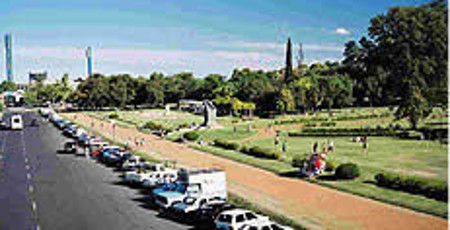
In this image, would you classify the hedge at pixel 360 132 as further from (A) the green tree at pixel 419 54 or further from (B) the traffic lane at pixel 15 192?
(B) the traffic lane at pixel 15 192

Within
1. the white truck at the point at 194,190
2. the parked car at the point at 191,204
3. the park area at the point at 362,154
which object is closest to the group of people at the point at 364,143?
the park area at the point at 362,154

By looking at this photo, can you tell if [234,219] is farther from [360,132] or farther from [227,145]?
[360,132]

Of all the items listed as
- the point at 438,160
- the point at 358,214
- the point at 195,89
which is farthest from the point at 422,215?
the point at 195,89

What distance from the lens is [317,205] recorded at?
24.3 meters

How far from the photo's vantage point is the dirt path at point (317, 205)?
68.4 feet

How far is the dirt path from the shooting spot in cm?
Answer: 2084

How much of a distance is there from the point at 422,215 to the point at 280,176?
12.1m

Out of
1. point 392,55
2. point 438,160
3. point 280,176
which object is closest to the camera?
point 280,176

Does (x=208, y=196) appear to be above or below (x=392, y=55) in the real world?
below

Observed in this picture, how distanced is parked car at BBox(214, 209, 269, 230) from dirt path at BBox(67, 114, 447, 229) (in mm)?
2851

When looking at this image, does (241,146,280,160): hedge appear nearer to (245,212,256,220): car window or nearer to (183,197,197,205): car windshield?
(183,197,197,205): car windshield

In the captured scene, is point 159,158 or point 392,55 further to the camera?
point 392,55

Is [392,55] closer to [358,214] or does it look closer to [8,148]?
[358,214]

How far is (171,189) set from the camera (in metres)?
25.5
